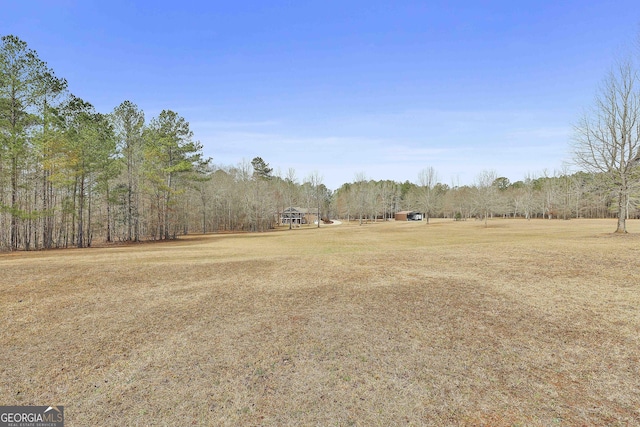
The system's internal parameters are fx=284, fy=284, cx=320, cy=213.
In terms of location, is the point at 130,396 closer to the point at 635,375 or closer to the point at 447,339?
the point at 447,339

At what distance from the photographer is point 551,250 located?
1521cm

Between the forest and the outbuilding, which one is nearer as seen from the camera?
the forest

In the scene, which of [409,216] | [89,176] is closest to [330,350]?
[89,176]

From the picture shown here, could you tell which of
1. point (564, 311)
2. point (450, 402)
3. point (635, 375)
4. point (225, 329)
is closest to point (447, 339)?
point (450, 402)

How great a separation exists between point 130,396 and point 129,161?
1405 inches

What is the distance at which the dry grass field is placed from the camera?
3.70m
